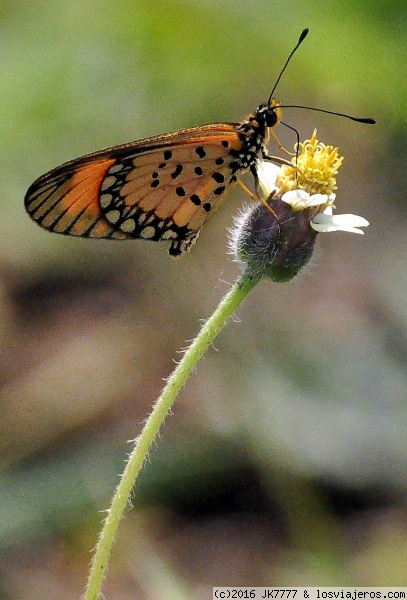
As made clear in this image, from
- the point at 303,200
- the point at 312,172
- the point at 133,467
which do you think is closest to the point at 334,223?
the point at 303,200

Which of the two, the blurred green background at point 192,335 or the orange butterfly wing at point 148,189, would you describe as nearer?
the orange butterfly wing at point 148,189

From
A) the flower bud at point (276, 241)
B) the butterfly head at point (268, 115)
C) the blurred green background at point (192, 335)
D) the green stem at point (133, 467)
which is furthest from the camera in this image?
the blurred green background at point (192, 335)

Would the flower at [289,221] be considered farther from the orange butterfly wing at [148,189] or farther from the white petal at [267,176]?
the orange butterfly wing at [148,189]

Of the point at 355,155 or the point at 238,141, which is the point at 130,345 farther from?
the point at 355,155

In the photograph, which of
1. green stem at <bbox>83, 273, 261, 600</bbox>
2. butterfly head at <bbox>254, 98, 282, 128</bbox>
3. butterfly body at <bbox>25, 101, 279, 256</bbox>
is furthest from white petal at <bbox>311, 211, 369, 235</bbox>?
green stem at <bbox>83, 273, 261, 600</bbox>

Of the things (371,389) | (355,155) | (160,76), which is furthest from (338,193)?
(371,389)

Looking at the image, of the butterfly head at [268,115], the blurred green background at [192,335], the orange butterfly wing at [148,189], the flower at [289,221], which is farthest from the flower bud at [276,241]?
the butterfly head at [268,115]

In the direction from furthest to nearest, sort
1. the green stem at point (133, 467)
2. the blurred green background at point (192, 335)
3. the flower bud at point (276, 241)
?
the blurred green background at point (192, 335) → the flower bud at point (276, 241) → the green stem at point (133, 467)

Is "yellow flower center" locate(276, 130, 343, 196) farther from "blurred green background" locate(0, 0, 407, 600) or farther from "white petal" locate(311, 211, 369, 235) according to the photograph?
"blurred green background" locate(0, 0, 407, 600)
